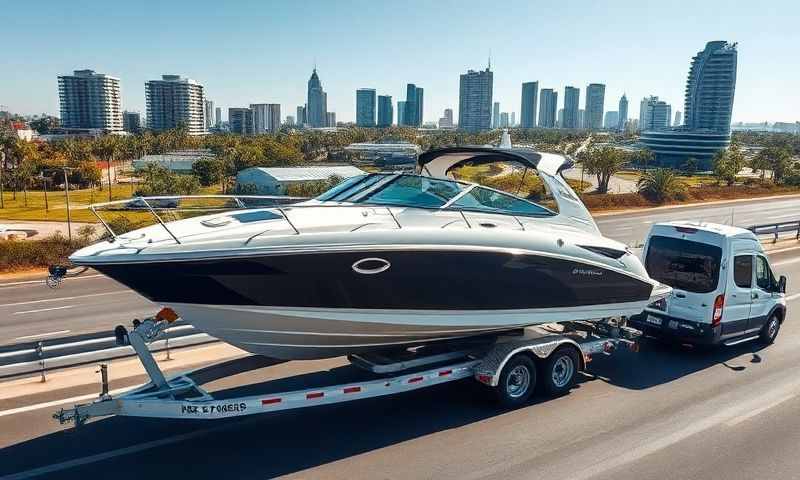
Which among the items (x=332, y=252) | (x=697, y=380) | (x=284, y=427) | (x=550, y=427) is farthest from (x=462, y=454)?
(x=697, y=380)

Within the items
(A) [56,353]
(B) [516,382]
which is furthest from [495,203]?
(A) [56,353]

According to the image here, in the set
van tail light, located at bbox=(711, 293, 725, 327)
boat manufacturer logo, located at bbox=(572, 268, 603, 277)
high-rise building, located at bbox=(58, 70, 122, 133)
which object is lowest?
van tail light, located at bbox=(711, 293, 725, 327)

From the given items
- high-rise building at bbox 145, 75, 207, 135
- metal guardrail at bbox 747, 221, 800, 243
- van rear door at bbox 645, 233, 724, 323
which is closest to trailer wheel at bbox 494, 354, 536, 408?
van rear door at bbox 645, 233, 724, 323

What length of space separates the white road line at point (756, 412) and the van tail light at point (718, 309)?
5.01 ft

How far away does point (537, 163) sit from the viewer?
9.60 meters

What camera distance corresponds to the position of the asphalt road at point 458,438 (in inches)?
248

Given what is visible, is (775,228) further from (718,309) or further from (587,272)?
(587,272)

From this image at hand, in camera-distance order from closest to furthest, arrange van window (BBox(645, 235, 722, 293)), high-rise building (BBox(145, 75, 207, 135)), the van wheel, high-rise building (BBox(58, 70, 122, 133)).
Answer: van window (BBox(645, 235, 722, 293)) → the van wheel → high-rise building (BBox(58, 70, 122, 133)) → high-rise building (BBox(145, 75, 207, 135))

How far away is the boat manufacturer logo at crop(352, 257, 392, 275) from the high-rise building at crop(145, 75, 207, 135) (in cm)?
19676

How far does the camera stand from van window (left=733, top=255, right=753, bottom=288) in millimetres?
9994

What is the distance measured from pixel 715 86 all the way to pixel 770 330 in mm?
142183

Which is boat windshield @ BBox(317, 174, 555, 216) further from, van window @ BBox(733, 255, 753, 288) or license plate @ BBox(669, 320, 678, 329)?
van window @ BBox(733, 255, 753, 288)

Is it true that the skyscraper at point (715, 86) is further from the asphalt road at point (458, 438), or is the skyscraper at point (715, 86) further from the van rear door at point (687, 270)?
the asphalt road at point (458, 438)

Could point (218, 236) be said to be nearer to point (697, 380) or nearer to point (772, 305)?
point (697, 380)
